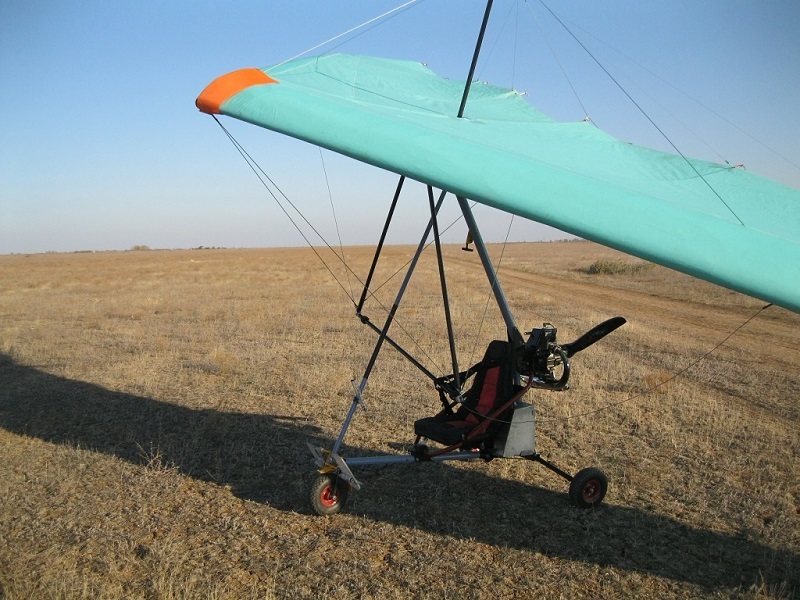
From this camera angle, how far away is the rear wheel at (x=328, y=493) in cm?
517

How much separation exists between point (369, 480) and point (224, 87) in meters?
3.60

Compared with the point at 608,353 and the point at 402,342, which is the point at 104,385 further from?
the point at 608,353

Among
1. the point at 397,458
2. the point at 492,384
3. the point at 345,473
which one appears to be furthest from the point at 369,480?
the point at 492,384

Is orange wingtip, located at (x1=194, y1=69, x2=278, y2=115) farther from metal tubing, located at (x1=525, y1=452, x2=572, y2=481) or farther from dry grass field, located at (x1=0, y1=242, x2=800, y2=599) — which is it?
metal tubing, located at (x1=525, y1=452, x2=572, y2=481)

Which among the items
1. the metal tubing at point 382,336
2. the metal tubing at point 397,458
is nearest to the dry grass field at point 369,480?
the metal tubing at point 397,458

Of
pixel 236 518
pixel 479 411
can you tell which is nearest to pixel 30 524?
pixel 236 518

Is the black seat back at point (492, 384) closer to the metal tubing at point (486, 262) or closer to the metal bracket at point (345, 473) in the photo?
the metal tubing at point (486, 262)

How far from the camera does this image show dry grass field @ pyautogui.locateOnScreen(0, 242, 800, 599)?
4336 millimetres

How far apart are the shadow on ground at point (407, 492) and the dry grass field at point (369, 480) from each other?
2cm

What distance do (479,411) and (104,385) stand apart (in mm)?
6030

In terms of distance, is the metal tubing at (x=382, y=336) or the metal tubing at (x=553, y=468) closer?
the metal tubing at (x=382, y=336)

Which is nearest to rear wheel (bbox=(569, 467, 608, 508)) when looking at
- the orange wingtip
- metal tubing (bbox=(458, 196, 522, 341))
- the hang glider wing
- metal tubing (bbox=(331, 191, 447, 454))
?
metal tubing (bbox=(458, 196, 522, 341))

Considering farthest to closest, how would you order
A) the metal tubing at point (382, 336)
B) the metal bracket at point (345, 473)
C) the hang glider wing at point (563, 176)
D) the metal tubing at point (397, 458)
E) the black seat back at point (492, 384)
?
the black seat back at point (492, 384) → the metal tubing at point (397, 458) → the metal tubing at point (382, 336) → the metal bracket at point (345, 473) → the hang glider wing at point (563, 176)

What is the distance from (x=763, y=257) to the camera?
3.40m
